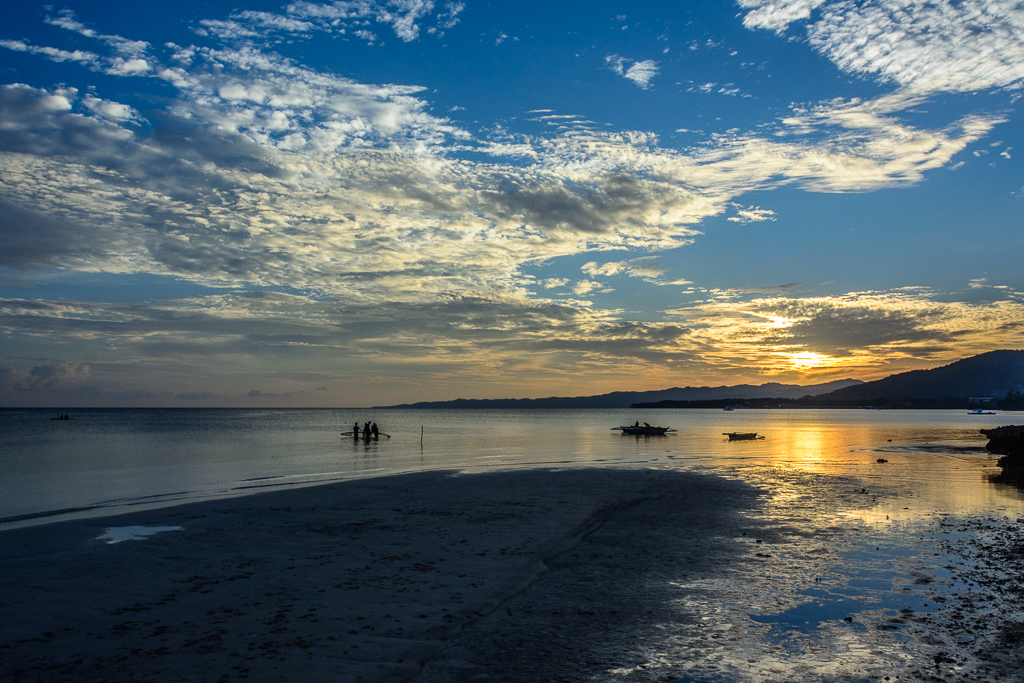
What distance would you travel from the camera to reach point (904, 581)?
1204 cm

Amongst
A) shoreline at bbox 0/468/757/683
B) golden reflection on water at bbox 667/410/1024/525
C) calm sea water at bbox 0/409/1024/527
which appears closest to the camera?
shoreline at bbox 0/468/757/683

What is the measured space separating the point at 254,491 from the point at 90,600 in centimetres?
1684

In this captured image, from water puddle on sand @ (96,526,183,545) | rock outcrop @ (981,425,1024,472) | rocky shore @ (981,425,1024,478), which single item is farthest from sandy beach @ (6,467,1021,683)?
rock outcrop @ (981,425,1024,472)

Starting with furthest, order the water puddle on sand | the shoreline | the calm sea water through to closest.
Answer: the calm sea water < the water puddle on sand < the shoreline

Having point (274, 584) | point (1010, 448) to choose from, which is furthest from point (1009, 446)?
point (274, 584)

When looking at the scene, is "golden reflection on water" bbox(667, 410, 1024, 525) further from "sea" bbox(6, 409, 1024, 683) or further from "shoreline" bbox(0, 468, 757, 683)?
"shoreline" bbox(0, 468, 757, 683)

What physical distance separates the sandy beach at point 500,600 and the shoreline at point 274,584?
0.06 m

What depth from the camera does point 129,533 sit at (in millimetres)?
17031

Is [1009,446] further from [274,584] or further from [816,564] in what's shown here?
[274,584]

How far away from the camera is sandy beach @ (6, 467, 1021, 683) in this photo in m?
8.12

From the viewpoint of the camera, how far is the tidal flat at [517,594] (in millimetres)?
8156

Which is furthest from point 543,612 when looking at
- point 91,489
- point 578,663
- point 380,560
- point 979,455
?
point 979,455

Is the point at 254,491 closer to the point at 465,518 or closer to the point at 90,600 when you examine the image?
the point at 465,518

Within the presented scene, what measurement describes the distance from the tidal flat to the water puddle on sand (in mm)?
128
